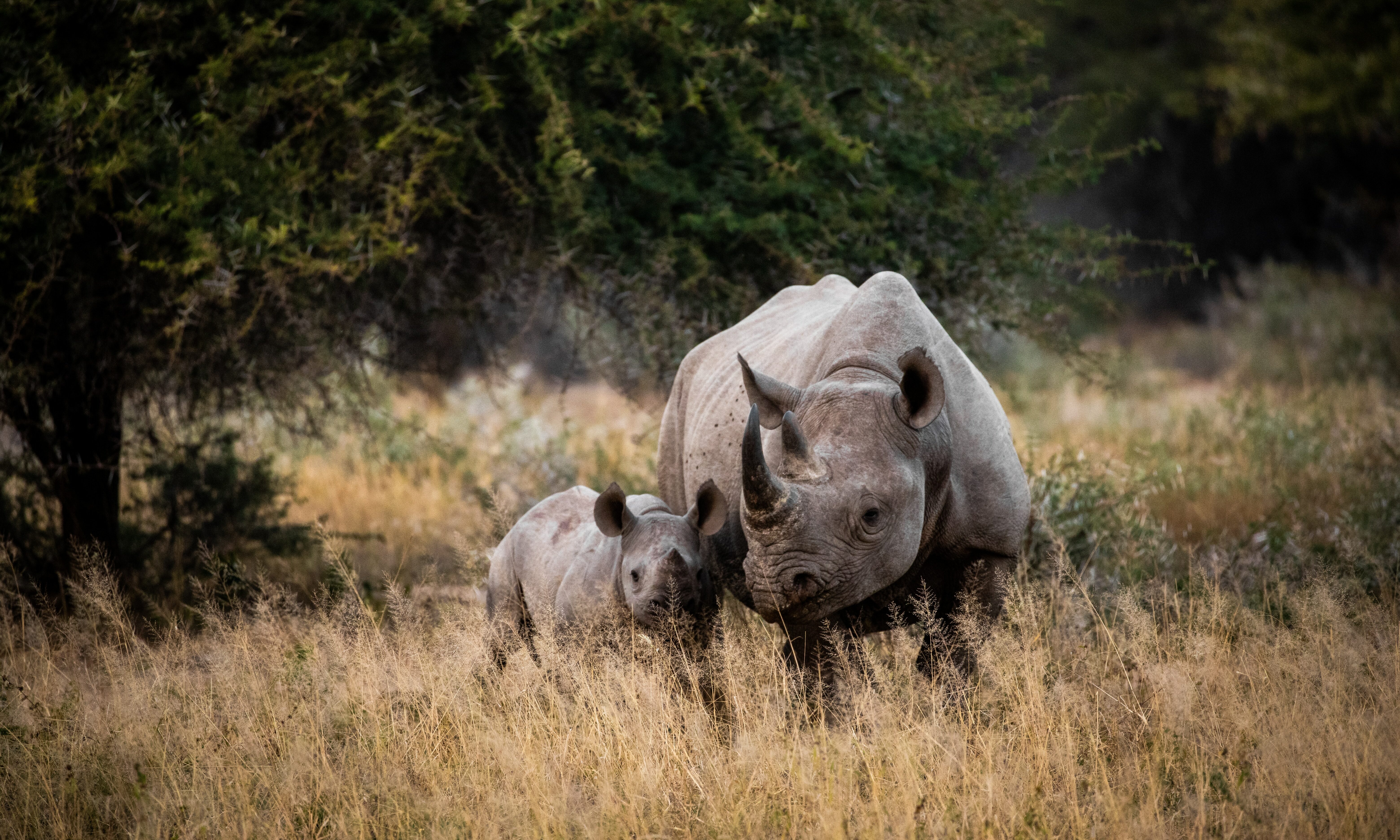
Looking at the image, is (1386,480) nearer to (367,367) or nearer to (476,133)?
(476,133)

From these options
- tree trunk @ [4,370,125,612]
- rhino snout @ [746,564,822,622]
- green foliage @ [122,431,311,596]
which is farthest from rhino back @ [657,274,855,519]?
tree trunk @ [4,370,125,612]

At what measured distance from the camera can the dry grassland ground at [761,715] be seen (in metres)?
3.60

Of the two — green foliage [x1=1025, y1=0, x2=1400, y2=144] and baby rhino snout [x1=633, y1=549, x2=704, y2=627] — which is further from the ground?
baby rhino snout [x1=633, y1=549, x2=704, y2=627]

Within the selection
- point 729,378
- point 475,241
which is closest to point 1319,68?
point 475,241

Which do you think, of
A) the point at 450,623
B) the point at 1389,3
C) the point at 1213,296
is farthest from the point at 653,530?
the point at 1213,296

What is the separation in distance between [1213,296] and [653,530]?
24.8m

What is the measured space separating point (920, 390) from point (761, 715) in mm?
1292

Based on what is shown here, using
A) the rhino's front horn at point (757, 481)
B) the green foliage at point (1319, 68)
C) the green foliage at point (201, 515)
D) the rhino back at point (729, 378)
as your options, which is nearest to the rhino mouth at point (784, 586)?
the rhino's front horn at point (757, 481)

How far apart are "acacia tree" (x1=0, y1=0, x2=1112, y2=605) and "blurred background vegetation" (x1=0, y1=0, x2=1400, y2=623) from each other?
0.09 ft

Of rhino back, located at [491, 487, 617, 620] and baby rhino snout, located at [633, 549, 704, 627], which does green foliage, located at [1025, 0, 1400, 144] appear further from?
baby rhino snout, located at [633, 549, 704, 627]

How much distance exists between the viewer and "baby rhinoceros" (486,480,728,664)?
451 centimetres

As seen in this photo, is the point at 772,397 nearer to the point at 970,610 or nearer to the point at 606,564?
the point at 606,564

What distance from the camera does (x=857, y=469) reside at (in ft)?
13.4

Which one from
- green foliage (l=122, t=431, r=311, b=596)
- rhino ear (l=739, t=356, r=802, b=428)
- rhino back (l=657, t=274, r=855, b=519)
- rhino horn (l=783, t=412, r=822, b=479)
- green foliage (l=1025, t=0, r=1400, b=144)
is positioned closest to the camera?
rhino horn (l=783, t=412, r=822, b=479)
